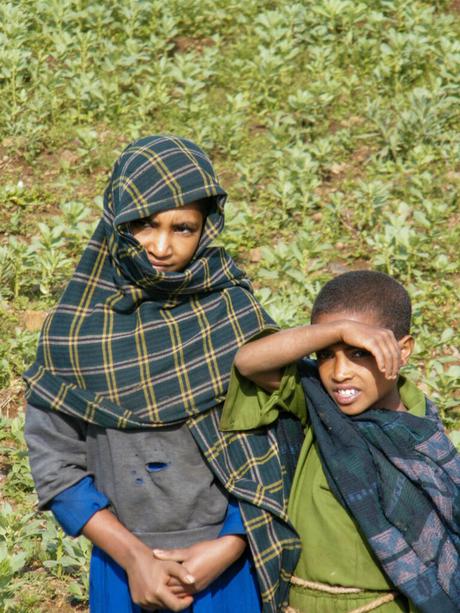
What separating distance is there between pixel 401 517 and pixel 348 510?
14cm

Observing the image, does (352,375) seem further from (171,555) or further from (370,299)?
(171,555)

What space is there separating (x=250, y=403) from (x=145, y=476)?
1.13ft

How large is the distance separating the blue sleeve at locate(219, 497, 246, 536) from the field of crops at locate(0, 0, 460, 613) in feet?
4.03

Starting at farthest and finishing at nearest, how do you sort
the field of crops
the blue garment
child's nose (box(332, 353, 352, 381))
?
the field of crops → the blue garment → child's nose (box(332, 353, 352, 381))

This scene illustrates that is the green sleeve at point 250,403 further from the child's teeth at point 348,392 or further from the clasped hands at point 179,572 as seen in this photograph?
the clasped hands at point 179,572

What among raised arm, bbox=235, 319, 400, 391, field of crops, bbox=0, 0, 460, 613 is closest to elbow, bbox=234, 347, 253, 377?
raised arm, bbox=235, 319, 400, 391

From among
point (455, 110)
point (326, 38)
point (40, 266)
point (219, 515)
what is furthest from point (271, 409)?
point (326, 38)

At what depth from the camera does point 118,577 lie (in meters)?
3.07

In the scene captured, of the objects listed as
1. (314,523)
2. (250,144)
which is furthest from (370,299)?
(250,144)

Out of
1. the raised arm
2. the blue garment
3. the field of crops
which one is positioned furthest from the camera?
the field of crops

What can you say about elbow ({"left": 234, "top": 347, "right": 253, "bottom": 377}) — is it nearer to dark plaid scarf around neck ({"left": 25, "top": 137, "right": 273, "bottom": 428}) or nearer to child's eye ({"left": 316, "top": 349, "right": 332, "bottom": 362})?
dark plaid scarf around neck ({"left": 25, "top": 137, "right": 273, "bottom": 428})

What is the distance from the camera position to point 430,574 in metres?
2.83

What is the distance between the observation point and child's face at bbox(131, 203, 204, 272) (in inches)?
116

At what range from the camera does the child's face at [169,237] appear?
2941 mm
